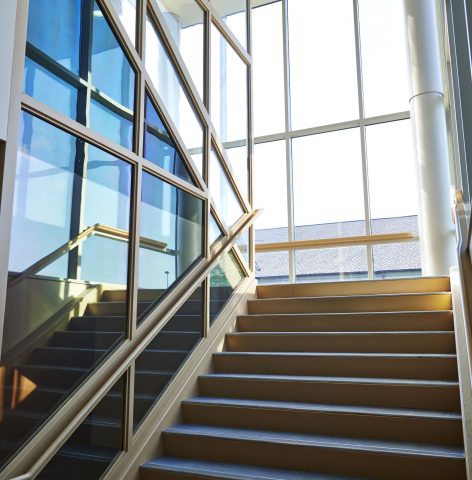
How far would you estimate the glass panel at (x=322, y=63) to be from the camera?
7227 mm

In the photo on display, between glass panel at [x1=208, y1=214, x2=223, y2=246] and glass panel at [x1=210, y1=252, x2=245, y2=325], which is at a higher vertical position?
glass panel at [x1=208, y1=214, x2=223, y2=246]

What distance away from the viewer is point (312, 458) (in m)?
2.63

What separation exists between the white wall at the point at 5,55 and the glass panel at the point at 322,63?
221 inches

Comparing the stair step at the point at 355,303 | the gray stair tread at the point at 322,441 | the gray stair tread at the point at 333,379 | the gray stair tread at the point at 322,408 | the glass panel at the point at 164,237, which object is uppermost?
the glass panel at the point at 164,237

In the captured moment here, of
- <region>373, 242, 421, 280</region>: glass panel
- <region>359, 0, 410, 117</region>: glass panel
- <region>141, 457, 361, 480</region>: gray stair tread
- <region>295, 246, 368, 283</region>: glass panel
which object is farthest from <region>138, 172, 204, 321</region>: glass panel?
<region>359, 0, 410, 117</region>: glass panel

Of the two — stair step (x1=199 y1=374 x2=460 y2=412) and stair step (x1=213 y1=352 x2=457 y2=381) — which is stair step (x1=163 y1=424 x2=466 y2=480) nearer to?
stair step (x1=199 y1=374 x2=460 y2=412)

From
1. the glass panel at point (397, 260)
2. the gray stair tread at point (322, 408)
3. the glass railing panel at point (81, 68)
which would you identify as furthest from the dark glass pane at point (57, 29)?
the glass panel at point (397, 260)

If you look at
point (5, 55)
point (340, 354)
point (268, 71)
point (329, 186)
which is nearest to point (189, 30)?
point (5, 55)

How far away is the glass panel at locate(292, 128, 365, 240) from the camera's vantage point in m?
6.91

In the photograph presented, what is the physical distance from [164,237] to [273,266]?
4083 mm

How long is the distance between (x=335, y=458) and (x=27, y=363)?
5.32 feet

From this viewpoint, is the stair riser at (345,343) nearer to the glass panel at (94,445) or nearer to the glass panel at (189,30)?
the glass panel at (94,445)

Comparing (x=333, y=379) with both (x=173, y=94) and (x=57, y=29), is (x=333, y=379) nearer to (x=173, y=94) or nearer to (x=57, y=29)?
(x=173, y=94)

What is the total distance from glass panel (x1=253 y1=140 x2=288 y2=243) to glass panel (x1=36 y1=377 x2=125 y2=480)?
15.6ft
